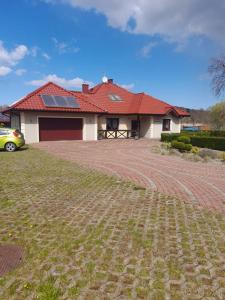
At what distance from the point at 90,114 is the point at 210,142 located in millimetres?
11830

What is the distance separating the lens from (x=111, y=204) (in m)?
6.23

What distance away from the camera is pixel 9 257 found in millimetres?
3727

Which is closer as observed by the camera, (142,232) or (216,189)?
(142,232)

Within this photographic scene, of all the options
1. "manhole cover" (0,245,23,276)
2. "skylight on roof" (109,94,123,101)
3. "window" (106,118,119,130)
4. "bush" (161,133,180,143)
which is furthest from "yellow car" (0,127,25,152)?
"skylight on roof" (109,94,123,101)

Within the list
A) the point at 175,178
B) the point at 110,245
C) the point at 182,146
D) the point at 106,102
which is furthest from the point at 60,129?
the point at 110,245

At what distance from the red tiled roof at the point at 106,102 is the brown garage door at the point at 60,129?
50.0 inches

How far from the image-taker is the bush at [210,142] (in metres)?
21.8

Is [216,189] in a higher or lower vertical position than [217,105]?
lower

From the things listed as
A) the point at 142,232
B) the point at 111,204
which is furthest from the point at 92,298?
the point at 111,204

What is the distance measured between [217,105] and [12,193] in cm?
7302

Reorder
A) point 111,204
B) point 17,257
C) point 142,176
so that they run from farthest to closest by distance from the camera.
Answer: point 142,176 < point 111,204 < point 17,257

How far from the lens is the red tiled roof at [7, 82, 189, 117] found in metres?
22.7

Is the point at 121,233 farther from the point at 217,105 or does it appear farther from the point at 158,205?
the point at 217,105

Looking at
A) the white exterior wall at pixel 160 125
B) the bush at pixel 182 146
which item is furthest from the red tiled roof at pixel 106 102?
the bush at pixel 182 146
